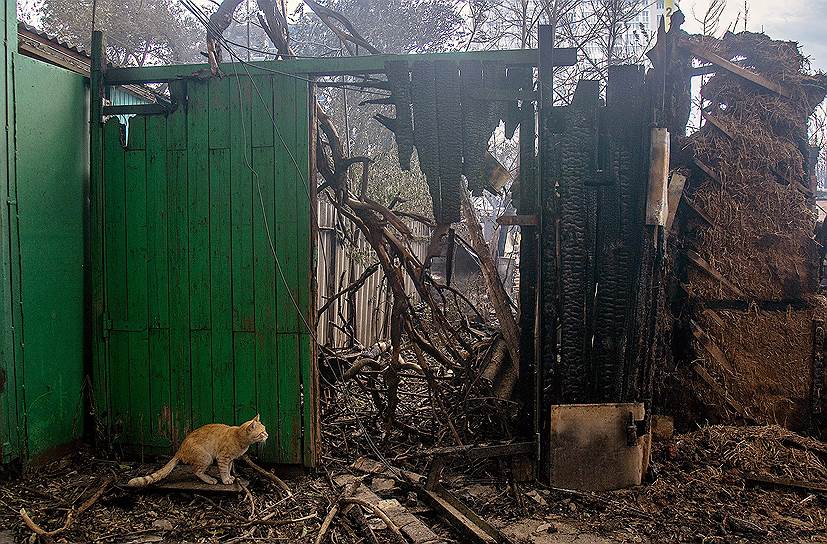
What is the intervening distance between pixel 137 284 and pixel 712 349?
4.95 m

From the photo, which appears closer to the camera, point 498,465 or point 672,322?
point 498,465

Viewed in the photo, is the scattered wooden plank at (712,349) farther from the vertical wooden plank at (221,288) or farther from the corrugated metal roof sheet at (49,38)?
the corrugated metal roof sheet at (49,38)

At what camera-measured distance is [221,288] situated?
5.50 m

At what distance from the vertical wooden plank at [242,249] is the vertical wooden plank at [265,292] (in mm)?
43

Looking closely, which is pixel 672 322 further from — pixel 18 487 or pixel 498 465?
pixel 18 487

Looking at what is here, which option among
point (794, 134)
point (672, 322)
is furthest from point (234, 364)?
point (794, 134)

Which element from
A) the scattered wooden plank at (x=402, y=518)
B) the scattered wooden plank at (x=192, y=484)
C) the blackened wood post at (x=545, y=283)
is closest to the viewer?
the scattered wooden plank at (x=402, y=518)

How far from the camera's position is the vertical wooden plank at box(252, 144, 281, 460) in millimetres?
5402

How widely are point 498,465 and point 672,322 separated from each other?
2101 millimetres

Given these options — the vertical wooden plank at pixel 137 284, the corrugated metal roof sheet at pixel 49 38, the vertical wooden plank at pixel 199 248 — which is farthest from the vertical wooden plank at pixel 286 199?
the corrugated metal roof sheet at pixel 49 38

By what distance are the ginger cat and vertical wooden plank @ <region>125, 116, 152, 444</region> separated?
0.87 meters

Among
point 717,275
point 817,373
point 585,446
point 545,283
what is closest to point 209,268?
point 545,283

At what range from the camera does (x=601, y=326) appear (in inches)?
212

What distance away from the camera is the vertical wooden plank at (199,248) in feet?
18.0
